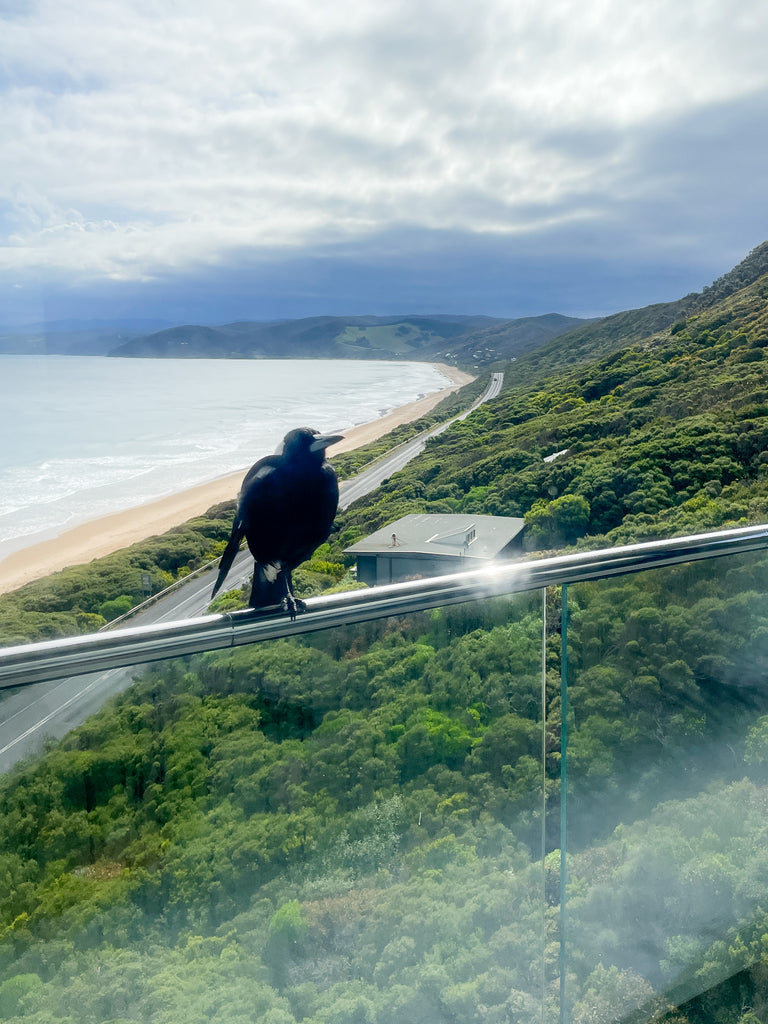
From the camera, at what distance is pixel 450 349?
73.2m

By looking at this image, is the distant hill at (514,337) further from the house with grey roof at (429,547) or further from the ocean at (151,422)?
the house with grey roof at (429,547)

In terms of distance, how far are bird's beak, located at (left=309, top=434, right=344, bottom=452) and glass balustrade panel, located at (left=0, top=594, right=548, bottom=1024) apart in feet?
1.92

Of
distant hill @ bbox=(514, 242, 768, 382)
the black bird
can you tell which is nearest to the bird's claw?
the black bird

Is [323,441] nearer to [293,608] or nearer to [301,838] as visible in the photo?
[293,608]

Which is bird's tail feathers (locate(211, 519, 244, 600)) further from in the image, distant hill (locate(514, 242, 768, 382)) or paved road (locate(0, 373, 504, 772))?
distant hill (locate(514, 242, 768, 382))

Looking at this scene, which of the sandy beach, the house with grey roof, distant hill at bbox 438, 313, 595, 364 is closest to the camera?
the house with grey roof

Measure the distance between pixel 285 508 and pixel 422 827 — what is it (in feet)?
2.47

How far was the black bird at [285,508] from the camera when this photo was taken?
5.52 feet

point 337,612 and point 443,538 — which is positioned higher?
A: point 337,612

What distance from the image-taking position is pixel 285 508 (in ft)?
5.69

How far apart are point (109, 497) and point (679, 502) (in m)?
19.2

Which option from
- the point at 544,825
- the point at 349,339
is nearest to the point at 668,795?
the point at 544,825

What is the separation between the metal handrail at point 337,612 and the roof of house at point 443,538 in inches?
173

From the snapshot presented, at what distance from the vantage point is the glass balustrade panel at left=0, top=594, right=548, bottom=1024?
3.52 ft
